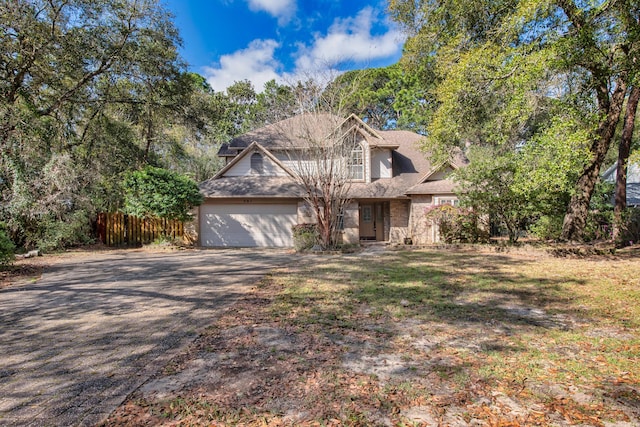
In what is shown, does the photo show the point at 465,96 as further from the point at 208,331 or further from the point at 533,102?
the point at 208,331

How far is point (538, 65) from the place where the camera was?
815cm

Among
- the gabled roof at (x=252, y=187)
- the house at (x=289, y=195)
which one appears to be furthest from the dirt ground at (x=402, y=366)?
the house at (x=289, y=195)

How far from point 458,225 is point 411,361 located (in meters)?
12.0

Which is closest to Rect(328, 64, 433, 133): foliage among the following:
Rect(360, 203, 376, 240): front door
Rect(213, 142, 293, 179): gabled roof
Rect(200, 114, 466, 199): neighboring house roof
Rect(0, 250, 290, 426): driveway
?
Rect(200, 114, 466, 199): neighboring house roof

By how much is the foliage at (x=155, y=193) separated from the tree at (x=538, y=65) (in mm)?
10859

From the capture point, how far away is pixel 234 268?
944 cm

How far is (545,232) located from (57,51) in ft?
71.1

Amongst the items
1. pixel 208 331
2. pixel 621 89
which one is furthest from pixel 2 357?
pixel 621 89

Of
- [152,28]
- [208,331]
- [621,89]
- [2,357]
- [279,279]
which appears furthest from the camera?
[152,28]

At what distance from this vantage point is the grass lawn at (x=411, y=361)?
2584 millimetres

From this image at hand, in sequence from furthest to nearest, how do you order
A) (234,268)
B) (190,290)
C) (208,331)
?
(234,268) → (190,290) → (208,331)

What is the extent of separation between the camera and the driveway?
2.73 metres

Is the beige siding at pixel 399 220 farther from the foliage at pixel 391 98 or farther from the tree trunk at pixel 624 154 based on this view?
the foliage at pixel 391 98

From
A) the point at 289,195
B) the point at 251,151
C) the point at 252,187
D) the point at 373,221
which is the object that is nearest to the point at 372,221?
the point at 373,221
